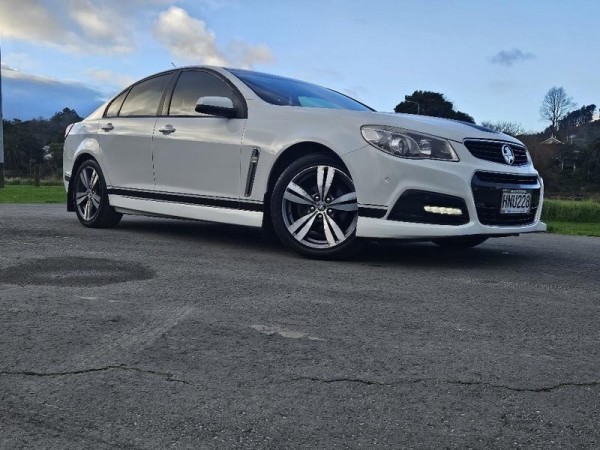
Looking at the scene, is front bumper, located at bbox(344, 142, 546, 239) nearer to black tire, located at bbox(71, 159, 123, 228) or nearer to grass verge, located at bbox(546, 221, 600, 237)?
black tire, located at bbox(71, 159, 123, 228)

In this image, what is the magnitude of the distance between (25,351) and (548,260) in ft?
14.0

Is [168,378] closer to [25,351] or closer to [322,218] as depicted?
[25,351]

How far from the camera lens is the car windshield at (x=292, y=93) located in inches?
215

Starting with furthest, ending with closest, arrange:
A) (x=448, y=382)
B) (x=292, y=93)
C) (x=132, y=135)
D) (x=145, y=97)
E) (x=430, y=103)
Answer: (x=430, y=103)
(x=145, y=97)
(x=132, y=135)
(x=292, y=93)
(x=448, y=382)

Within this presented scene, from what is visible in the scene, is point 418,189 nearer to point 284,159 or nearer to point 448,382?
point 284,159

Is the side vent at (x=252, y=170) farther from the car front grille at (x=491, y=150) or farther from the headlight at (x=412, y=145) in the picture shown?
the car front grille at (x=491, y=150)

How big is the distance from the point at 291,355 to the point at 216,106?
325 centimetres

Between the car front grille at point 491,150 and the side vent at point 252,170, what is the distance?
1617 mm

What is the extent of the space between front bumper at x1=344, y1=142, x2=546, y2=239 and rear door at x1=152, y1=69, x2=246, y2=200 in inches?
45.6

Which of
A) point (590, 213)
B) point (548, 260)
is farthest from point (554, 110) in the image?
point (548, 260)

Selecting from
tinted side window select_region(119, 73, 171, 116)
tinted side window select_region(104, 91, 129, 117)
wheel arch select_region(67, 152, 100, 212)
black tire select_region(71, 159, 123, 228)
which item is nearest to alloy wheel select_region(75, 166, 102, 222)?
black tire select_region(71, 159, 123, 228)

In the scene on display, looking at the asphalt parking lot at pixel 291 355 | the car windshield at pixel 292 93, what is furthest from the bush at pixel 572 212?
the asphalt parking lot at pixel 291 355

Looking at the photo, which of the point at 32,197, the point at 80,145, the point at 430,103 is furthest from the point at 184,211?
the point at 430,103

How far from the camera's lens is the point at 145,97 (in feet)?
20.9
